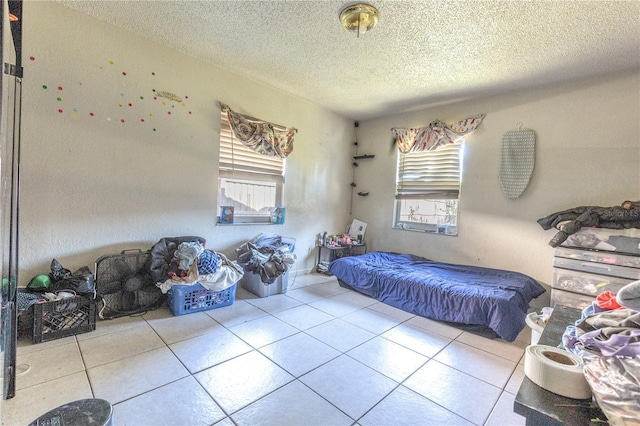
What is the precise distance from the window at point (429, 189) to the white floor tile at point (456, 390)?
89.4 inches

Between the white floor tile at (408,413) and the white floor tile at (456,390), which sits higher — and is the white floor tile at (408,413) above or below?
below

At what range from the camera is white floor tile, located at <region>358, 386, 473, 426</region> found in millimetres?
1438

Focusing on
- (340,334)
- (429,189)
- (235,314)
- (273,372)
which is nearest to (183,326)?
(235,314)

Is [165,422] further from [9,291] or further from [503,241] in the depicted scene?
[503,241]

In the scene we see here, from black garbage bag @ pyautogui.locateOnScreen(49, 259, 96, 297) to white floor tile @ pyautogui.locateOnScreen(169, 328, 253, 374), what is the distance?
825mm

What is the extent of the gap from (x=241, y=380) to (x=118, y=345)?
1.01 m

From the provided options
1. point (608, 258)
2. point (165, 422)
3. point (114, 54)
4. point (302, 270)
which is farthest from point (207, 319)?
point (608, 258)

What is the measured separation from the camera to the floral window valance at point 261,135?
3233 mm

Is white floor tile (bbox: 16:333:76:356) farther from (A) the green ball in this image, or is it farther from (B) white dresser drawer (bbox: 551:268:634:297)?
(B) white dresser drawer (bbox: 551:268:634:297)

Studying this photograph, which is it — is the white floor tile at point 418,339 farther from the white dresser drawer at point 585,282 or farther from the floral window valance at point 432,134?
the floral window valance at point 432,134

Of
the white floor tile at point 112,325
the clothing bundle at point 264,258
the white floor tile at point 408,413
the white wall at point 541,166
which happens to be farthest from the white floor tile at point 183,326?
the white wall at point 541,166

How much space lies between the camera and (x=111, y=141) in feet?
8.23

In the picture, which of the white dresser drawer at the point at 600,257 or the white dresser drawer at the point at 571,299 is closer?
the white dresser drawer at the point at 600,257

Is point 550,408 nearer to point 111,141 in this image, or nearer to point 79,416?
point 79,416
